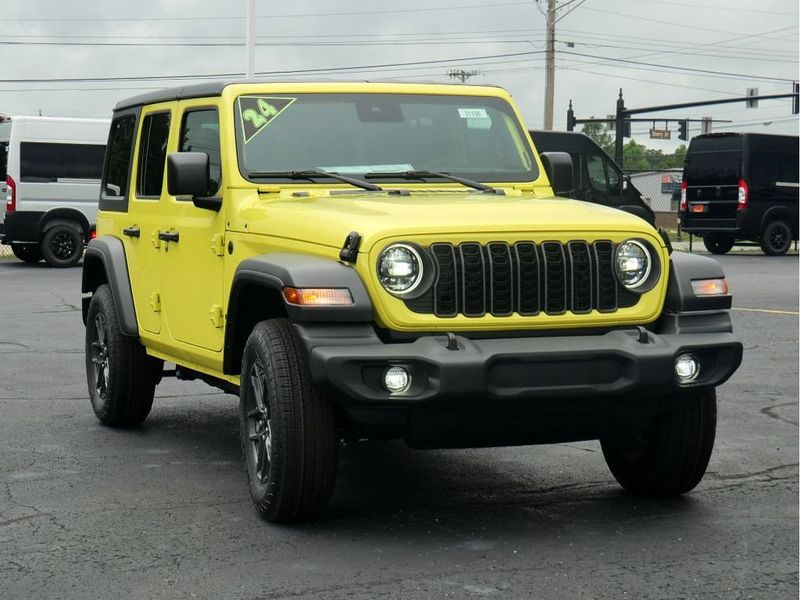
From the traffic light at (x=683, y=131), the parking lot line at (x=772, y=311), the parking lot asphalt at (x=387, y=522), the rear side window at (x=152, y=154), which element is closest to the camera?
the parking lot asphalt at (x=387, y=522)

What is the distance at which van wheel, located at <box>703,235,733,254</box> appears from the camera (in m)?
30.3

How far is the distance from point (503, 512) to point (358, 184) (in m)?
1.65

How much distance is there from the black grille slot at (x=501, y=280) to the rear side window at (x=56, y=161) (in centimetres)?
1932

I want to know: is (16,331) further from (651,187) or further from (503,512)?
(651,187)

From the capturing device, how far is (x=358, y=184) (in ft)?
21.9

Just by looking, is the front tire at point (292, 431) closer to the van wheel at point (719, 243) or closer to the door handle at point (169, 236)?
the door handle at point (169, 236)

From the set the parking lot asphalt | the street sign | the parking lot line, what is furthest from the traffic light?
the parking lot asphalt

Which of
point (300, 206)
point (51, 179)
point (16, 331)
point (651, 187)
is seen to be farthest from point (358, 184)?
point (651, 187)

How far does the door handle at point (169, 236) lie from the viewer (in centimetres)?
727

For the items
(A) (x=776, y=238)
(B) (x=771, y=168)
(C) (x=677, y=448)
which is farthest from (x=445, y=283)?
(A) (x=776, y=238)

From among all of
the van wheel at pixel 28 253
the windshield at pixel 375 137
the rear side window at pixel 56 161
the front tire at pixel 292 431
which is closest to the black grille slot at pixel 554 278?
the front tire at pixel 292 431

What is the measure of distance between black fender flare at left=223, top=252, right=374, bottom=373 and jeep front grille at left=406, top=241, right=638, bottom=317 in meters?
0.23

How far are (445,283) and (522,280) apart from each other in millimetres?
321

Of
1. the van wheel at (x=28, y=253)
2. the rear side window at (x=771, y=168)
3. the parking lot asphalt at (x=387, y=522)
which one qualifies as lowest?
the parking lot asphalt at (x=387, y=522)
